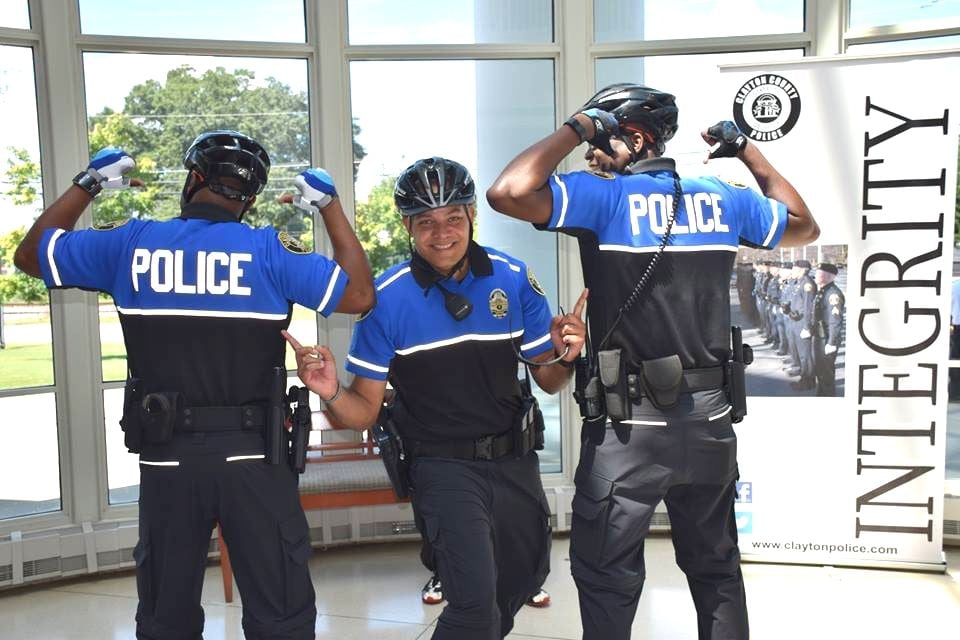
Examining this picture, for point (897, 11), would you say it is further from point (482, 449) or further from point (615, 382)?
point (482, 449)

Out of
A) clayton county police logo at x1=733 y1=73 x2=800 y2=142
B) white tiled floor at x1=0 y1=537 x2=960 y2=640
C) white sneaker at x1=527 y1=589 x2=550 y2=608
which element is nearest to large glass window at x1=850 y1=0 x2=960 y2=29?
clayton county police logo at x1=733 y1=73 x2=800 y2=142

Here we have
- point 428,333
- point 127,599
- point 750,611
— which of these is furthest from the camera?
point 127,599

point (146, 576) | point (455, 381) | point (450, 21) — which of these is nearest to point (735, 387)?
point (455, 381)

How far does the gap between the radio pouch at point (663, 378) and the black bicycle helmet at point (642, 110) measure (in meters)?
0.60

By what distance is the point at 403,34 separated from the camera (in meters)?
4.50


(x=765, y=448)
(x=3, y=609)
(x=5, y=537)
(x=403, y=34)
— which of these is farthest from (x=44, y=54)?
(x=765, y=448)

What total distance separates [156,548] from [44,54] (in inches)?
109

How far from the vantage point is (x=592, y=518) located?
2.23 m

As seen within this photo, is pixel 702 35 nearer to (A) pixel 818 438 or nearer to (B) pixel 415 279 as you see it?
(A) pixel 818 438

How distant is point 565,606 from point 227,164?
7.73 feet

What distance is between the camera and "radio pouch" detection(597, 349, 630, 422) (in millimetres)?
2225

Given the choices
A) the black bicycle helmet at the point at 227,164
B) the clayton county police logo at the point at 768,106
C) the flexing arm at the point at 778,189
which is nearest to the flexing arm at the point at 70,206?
the black bicycle helmet at the point at 227,164

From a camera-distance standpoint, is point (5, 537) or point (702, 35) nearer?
point (5, 537)

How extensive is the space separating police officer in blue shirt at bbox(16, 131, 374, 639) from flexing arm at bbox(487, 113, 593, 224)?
1.49 feet
